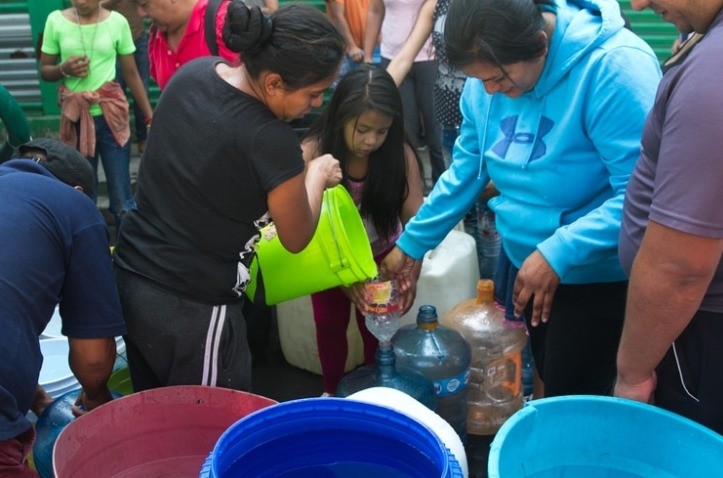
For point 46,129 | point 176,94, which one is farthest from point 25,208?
point 46,129

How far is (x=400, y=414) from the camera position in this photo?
66.3 inches

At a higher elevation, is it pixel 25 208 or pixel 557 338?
pixel 25 208

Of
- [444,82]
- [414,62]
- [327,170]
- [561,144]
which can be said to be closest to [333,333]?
[327,170]

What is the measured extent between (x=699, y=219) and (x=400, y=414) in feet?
2.25

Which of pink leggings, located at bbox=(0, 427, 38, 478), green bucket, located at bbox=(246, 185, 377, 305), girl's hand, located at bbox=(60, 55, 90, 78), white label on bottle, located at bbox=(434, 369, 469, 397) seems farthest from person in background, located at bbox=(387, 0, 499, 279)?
pink leggings, located at bbox=(0, 427, 38, 478)

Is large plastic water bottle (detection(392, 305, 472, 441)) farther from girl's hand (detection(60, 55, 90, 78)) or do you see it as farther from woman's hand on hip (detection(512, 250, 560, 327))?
girl's hand (detection(60, 55, 90, 78))

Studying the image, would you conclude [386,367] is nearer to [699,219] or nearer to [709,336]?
[709,336]

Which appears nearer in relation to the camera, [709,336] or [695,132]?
[695,132]

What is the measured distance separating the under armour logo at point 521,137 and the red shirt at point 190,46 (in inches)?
63.2

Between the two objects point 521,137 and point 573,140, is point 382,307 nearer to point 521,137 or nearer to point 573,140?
point 521,137

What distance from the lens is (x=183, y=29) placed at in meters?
3.69

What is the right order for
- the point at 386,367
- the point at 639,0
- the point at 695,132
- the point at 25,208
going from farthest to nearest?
the point at 386,367 < the point at 25,208 < the point at 639,0 < the point at 695,132

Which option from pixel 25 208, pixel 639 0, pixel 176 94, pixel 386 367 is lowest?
pixel 386 367

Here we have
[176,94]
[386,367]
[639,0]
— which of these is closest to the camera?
[639,0]
